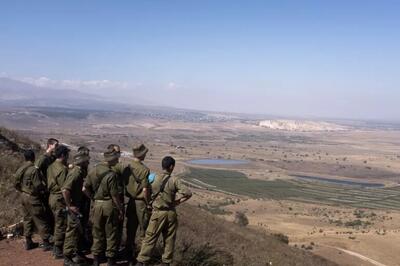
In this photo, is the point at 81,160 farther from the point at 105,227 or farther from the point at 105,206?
the point at 105,227

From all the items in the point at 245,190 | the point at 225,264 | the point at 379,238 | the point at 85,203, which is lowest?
the point at 245,190

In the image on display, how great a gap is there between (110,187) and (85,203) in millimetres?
1380

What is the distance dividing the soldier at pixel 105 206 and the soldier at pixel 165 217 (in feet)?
1.91

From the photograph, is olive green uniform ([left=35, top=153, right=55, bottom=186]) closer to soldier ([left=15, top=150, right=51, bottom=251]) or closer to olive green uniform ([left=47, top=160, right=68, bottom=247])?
soldier ([left=15, top=150, right=51, bottom=251])

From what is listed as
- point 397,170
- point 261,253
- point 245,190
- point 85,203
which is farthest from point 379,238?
point 397,170

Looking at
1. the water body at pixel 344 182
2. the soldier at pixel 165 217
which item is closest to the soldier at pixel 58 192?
the soldier at pixel 165 217

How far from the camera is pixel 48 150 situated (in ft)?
32.3

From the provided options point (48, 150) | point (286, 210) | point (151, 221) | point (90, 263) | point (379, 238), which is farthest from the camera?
point (286, 210)

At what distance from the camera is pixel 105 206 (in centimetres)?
830

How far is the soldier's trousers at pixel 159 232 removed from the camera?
823 cm

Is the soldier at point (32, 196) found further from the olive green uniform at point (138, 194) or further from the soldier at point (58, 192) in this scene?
the olive green uniform at point (138, 194)

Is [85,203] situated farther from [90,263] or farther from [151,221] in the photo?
[151,221]

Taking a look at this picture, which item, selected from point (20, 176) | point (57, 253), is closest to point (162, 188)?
point (57, 253)

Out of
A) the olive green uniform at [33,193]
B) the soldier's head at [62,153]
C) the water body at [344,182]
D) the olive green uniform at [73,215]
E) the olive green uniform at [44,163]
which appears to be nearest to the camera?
the olive green uniform at [73,215]
